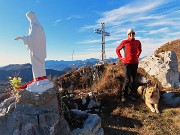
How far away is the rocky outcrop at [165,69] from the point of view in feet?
47.2

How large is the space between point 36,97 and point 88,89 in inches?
292

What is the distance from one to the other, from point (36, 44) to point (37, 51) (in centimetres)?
18

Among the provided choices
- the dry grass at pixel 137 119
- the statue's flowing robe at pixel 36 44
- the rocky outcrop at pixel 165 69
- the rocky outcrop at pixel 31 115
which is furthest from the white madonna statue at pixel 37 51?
the rocky outcrop at pixel 165 69

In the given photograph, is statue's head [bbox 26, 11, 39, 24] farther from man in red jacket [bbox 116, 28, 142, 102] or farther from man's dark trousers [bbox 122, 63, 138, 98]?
man's dark trousers [bbox 122, 63, 138, 98]

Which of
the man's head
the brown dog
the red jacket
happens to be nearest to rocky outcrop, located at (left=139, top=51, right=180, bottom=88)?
the brown dog

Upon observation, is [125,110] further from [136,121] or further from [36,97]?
[36,97]

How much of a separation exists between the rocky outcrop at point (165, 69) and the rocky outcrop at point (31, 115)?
824 cm

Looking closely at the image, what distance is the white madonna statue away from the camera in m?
7.33

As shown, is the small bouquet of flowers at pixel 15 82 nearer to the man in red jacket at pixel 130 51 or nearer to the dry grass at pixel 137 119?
the dry grass at pixel 137 119

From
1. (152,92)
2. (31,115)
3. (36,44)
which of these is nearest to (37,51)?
(36,44)

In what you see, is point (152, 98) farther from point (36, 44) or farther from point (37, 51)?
point (36, 44)

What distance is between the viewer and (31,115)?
23.5 ft

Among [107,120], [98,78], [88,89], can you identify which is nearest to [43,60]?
[107,120]

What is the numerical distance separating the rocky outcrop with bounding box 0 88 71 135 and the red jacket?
17.7 feet
